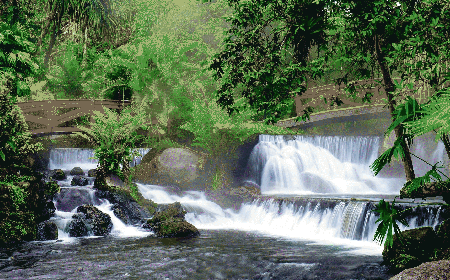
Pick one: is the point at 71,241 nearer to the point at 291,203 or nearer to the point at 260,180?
the point at 291,203

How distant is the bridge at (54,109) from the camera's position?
60.9 ft

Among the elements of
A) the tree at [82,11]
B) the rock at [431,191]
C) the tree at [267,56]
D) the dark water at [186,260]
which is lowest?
the dark water at [186,260]

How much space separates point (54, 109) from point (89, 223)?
1101cm

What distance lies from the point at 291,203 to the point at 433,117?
1068 cm

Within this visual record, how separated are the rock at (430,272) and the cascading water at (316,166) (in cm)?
1518

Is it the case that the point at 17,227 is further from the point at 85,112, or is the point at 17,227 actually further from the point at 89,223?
the point at 85,112

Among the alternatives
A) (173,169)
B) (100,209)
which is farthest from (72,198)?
(173,169)

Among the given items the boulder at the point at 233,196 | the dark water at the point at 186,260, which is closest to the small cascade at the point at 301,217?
the boulder at the point at 233,196

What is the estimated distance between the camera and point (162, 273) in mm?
7758

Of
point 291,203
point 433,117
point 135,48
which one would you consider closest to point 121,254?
point 291,203

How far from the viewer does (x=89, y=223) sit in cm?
1177

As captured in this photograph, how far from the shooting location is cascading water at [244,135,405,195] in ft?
64.7

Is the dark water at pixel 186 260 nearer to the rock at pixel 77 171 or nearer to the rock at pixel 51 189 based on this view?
the rock at pixel 51 189

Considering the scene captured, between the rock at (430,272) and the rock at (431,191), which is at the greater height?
the rock at (431,191)
